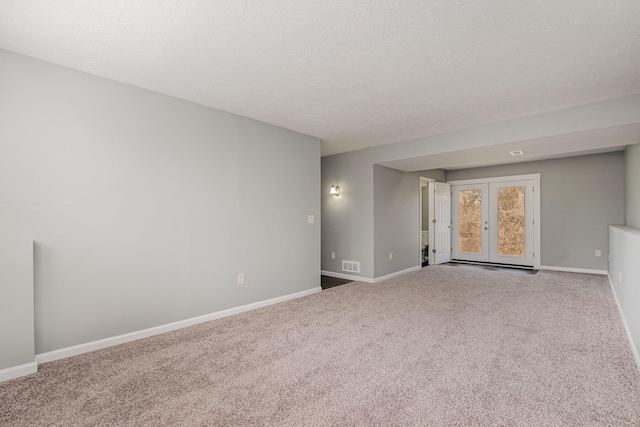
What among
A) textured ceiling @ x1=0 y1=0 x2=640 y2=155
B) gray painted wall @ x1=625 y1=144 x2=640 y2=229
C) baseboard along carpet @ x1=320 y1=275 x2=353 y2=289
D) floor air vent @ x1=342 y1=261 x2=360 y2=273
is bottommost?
baseboard along carpet @ x1=320 y1=275 x2=353 y2=289

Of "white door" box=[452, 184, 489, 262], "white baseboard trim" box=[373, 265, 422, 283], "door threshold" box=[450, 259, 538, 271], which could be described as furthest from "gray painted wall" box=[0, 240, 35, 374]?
"white door" box=[452, 184, 489, 262]

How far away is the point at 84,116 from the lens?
9.07 feet

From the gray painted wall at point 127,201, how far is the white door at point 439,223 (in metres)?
4.49

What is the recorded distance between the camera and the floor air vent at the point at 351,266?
19.0 ft

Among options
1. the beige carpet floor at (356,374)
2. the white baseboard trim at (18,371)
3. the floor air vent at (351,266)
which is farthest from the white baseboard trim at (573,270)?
the white baseboard trim at (18,371)

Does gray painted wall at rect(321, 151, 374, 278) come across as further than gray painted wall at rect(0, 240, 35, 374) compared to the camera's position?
Yes

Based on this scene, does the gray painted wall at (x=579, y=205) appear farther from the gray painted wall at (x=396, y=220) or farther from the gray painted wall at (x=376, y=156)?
the gray painted wall at (x=396, y=220)

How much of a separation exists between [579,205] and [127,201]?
25.4ft

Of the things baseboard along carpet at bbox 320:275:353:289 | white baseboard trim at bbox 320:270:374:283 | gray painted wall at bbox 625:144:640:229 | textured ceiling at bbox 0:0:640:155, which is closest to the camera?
textured ceiling at bbox 0:0:640:155

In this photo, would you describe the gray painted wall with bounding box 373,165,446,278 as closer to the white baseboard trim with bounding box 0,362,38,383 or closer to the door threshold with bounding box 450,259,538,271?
the door threshold with bounding box 450,259,538,271

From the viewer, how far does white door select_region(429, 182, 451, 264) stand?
296 inches

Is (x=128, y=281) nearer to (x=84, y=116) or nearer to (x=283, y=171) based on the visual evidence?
(x=84, y=116)

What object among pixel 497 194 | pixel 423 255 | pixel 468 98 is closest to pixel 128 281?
pixel 468 98

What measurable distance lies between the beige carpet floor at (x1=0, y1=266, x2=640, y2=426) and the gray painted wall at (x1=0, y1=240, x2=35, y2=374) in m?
0.18
